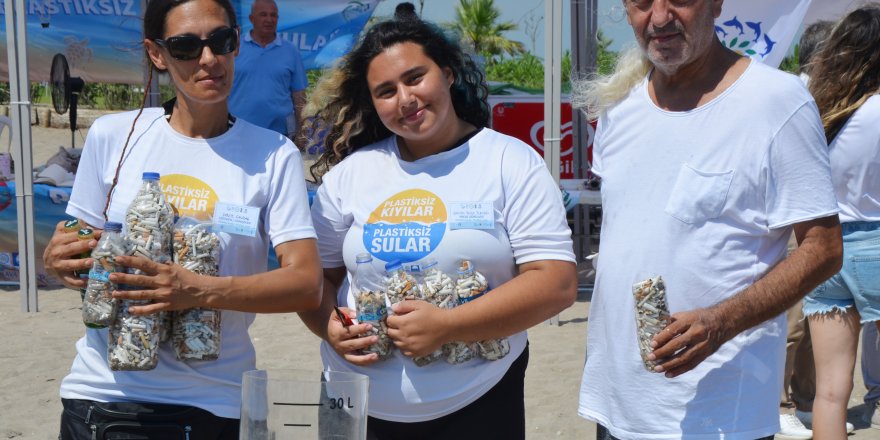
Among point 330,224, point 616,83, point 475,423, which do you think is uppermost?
point 616,83

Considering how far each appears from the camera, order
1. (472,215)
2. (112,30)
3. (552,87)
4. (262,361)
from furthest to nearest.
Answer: (112,30)
(552,87)
(262,361)
(472,215)

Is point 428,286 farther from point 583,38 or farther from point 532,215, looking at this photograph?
point 583,38

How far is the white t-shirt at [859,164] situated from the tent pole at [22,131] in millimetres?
5969

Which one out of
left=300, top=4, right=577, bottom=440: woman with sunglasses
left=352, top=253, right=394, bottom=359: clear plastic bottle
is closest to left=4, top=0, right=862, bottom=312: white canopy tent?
left=300, top=4, right=577, bottom=440: woman with sunglasses

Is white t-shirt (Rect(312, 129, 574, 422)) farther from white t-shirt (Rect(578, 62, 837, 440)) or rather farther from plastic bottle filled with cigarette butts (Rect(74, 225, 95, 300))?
plastic bottle filled with cigarette butts (Rect(74, 225, 95, 300))

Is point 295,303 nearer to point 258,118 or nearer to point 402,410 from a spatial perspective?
point 402,410

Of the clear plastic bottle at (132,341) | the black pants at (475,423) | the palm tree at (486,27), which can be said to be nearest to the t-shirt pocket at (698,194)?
the black pants at (475,423)

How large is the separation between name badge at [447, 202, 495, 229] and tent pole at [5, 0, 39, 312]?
5969 millimetres

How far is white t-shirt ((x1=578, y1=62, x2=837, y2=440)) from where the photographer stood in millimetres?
2006

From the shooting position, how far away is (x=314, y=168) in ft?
9.19

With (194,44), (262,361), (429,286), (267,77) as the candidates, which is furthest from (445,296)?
(267,77)

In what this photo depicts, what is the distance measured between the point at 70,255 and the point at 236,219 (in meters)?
0.39

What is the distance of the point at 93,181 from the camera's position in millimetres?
2430

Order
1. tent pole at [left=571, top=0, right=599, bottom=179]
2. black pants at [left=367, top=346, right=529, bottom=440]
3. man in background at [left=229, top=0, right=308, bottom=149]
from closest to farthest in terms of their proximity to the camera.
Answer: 1. black pants at [left=367, top=346, right=529, bottom=440]
2. man in background at [left=229, top=0, right=308, bottom=149]
3. tent pole at [left=571, top=0, right=599, bottom=179]
